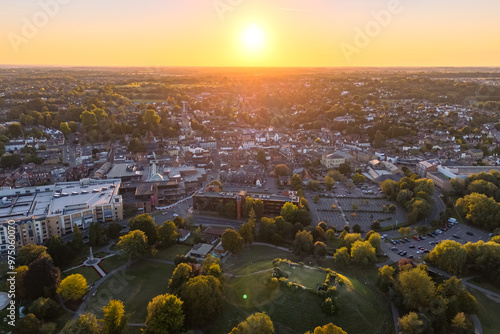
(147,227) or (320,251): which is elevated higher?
(147,227)

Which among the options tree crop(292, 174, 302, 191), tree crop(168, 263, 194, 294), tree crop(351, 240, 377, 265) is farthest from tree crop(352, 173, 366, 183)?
tree crop(168, 263, 194, 294)

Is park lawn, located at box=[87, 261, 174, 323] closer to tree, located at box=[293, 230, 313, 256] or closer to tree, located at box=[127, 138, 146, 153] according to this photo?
tree, located at box=[293, 230, 313, 256]

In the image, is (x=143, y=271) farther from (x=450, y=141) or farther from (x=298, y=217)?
(x=450, y=141)

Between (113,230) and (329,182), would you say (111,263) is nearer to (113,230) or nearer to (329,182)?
(113,230)

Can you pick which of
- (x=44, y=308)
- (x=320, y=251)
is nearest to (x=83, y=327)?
(x=44, y=308)

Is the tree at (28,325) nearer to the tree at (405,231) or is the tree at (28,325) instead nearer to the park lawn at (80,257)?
the park lawn at (80,257)

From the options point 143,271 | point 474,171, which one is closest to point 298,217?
point 143,271

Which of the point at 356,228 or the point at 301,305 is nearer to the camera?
the point at 301,305
